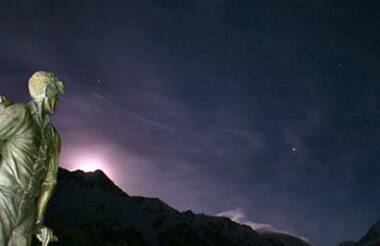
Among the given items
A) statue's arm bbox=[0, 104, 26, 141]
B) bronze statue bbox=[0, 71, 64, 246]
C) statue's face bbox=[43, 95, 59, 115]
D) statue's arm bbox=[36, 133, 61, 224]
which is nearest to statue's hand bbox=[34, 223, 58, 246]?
bronze statue bbox=[0, 71, 64, 246]

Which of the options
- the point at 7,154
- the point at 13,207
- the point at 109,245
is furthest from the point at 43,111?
the point at 109,245

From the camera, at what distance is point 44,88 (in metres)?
5.06

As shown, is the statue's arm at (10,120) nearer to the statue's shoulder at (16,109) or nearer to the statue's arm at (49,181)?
Result: the statue's shoulder at (16,109)

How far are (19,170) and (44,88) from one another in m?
0.85

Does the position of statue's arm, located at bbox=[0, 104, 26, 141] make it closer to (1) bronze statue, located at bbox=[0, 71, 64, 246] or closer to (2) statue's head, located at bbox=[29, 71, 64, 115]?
(1) bronze statue, located at bbox=[0, 71, 64, 246]

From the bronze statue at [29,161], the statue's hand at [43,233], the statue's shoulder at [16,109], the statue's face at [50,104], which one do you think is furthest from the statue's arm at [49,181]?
the statue's shoulder at [16,109]

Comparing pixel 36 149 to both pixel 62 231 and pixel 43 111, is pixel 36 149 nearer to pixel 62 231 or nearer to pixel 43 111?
pixel 43 111

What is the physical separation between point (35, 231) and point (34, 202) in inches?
10.5

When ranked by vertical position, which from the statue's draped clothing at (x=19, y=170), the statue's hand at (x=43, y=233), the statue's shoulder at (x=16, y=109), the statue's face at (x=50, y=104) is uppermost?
the statue's face at (x=50, y=104)

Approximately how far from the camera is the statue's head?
5055 millimetres

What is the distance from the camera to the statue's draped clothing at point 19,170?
180 inches

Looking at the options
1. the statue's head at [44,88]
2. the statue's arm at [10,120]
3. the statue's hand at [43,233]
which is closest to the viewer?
the statue's arm at [10,120]

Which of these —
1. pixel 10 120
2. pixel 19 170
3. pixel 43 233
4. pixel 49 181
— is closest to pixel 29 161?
pixel 19 170

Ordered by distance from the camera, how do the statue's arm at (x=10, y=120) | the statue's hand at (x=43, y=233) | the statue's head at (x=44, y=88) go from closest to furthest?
the statue's arm at (x=10, y=120) < the statue's hand at (x=43, y=233) < the statue's head at (x=44, y=88)
